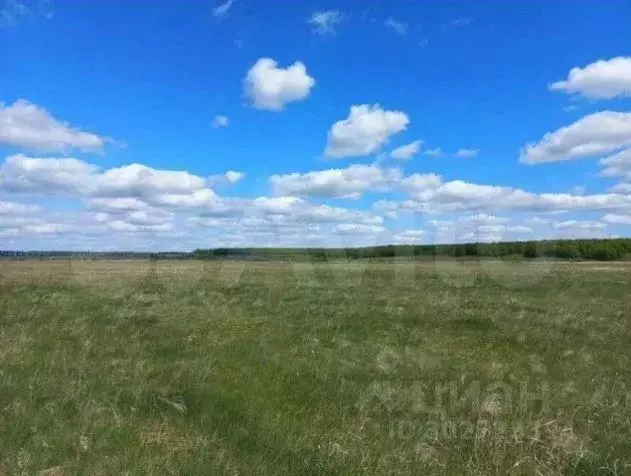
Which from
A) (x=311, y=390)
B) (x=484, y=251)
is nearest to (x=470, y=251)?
(x=484, y=251)

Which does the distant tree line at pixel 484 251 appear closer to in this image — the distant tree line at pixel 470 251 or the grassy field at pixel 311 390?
the distant tree line at pixel 470 251

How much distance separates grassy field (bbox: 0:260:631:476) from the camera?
723cm

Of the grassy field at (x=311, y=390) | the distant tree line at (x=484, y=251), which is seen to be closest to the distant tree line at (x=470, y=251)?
the distant tree line at (x=484, y=251)

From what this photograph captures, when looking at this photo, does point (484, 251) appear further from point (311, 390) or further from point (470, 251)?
point (311, 390)

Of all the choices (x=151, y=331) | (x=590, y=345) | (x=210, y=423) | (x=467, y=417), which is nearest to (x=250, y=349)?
(x=151, y=331)

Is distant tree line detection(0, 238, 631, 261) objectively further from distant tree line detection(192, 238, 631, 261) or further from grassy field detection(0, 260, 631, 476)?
grassy field detection(0, 260, 631, 476)

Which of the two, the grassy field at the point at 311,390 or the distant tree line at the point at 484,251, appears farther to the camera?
the distant tree line at the point at 484,251

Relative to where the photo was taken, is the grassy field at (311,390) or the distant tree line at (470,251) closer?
the grassy field at (311,390)

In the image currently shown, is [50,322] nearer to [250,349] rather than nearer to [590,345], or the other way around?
[250,349]

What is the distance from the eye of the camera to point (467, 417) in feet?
29.0

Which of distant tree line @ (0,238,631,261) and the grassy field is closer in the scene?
the grassy field

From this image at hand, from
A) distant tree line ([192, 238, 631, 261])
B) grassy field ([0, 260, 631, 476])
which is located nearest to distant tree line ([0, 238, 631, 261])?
distant tree line ([192, 238, 631, 261])

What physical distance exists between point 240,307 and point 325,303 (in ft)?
11.3

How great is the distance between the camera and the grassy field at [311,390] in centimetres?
723
